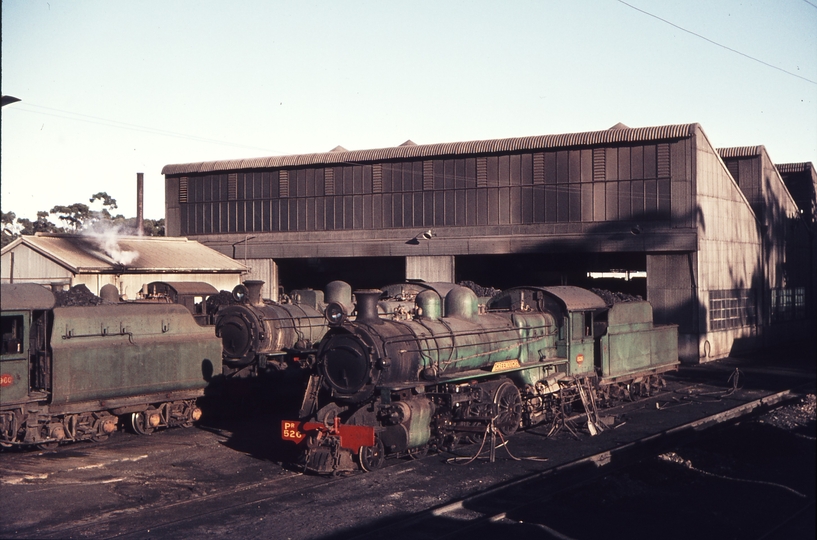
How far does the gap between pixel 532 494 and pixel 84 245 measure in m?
23.6

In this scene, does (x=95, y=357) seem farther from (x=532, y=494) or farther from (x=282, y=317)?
(x=532, y=494)

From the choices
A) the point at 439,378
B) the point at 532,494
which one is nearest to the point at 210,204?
the point at 439,378

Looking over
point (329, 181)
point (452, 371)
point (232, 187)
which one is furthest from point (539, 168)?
point (452, 371)

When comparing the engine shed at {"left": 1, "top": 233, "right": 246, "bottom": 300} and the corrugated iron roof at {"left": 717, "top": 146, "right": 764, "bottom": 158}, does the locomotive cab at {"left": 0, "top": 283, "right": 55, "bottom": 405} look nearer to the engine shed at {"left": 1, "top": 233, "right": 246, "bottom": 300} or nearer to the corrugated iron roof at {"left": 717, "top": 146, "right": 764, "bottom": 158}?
the engine shed at {"left": 1, "top": 233, "right": 246, "bottom": 300}

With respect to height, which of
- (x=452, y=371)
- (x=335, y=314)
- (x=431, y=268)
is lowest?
(x=452, y=371)

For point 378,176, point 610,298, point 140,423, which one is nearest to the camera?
point 140,423

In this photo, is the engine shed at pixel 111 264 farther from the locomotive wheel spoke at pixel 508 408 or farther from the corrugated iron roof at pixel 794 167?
the corrugated iron roof at pixel 794 167

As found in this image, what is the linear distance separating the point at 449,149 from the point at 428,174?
1.43m

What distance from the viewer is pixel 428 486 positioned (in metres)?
12.2

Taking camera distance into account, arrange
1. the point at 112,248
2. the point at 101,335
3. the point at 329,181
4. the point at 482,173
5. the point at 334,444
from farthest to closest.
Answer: the point at 329,181, the point at 482,173, the point at 112,248, the point at 101,335, the point at 334,444

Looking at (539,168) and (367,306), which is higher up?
(539,168)

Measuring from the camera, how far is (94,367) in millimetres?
15227

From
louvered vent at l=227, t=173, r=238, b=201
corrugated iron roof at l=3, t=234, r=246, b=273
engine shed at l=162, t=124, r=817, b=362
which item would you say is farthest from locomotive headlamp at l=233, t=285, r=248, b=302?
louvered vent at l=227, t=173, r=238, b=201

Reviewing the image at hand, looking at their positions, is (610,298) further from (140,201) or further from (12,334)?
(140,201)
